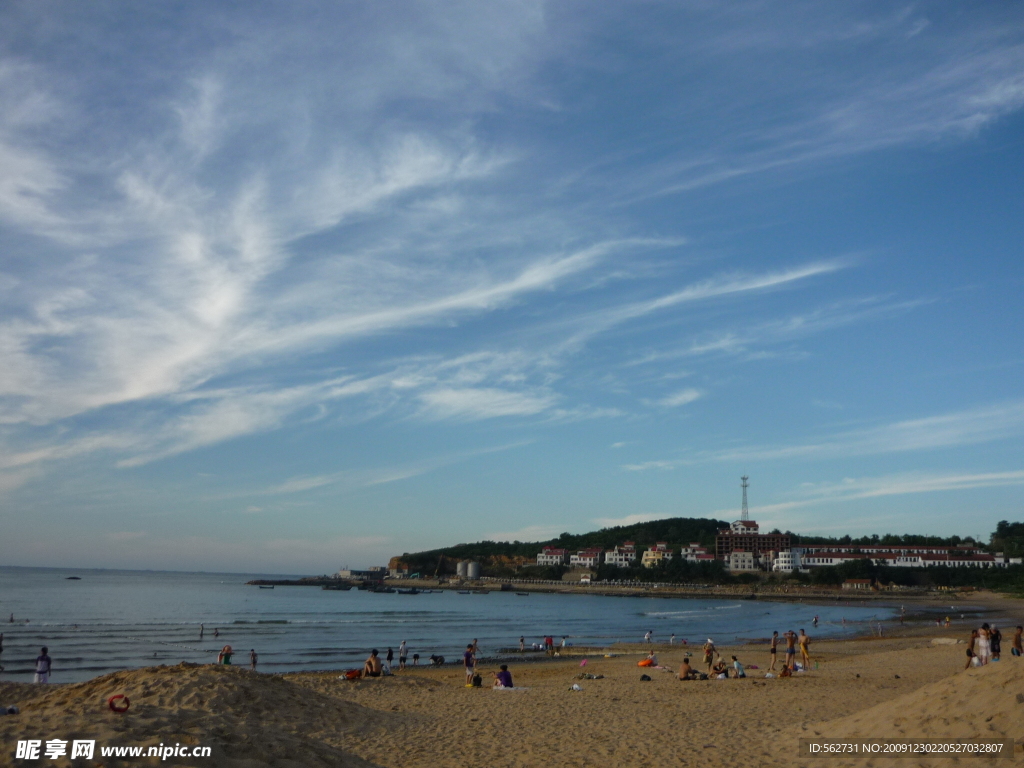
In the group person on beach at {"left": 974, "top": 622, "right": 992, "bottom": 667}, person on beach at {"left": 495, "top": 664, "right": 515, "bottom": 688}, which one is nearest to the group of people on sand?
person on beach at {"left": 974, "top": 622, "right": 992, "bottom": 667}

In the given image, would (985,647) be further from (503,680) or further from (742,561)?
(742,561)

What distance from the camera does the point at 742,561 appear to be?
164 metres

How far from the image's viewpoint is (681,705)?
17125 millimetres

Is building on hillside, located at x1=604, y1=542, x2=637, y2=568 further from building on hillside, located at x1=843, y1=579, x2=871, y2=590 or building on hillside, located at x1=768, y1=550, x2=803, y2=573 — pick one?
building on hillside, located at x1=843, y1=579, x2=871, y2=590

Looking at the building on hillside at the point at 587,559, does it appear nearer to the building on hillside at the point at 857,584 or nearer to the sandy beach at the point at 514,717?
the building on hillside at the point at 857,584

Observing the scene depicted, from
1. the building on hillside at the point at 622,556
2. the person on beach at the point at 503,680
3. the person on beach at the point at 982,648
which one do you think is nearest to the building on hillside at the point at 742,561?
the building on hillside at the point at 622,556

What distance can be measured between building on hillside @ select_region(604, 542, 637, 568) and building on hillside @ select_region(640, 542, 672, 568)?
2.88 m

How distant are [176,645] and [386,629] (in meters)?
19.5

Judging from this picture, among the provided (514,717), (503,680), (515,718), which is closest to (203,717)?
(515,718)

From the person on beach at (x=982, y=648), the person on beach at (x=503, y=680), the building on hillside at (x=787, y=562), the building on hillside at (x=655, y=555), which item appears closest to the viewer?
the person on beach at (x=982, y=648)

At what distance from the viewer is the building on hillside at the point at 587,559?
7456 inches

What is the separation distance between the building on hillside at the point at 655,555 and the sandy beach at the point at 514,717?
508 feet

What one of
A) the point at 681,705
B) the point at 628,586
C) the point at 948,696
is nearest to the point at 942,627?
the point at 681,705

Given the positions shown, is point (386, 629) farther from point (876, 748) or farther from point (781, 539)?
point (781, 539)
